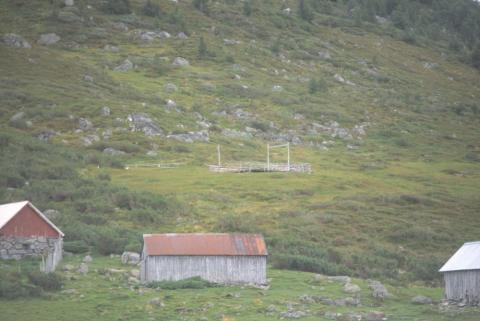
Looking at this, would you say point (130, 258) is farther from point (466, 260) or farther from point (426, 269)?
point (426, 269)

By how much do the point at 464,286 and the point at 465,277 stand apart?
0.56 metres

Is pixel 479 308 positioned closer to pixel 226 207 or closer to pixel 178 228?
pixel 178 228

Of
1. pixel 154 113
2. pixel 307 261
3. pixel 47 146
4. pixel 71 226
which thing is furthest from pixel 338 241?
pixel 154 113

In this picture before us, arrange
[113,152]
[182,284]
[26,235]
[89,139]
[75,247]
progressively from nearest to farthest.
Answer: [182,284] < [26,235] < [75,247] < [113,152] < [89,139]

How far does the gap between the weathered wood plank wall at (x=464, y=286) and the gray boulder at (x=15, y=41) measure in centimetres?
12717

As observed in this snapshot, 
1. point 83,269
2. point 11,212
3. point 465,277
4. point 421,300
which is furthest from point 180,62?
point 465,277

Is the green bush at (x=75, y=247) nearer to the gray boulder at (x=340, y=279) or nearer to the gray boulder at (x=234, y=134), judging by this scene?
the gray boulder at (x=340, y=279)

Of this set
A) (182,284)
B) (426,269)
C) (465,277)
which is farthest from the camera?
(426,269)

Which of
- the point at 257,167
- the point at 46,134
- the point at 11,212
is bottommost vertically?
the point at 11,212

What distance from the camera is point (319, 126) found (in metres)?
176

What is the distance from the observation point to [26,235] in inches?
2790

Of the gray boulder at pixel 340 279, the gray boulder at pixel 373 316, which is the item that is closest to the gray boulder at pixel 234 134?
the gray boulder at pixel 340 279

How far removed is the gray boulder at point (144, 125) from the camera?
14612cm

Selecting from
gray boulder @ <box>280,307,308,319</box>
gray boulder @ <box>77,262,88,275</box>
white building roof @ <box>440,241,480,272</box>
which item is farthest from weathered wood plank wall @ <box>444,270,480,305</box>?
gray boulder @ <box>77,262,88,275</box>
